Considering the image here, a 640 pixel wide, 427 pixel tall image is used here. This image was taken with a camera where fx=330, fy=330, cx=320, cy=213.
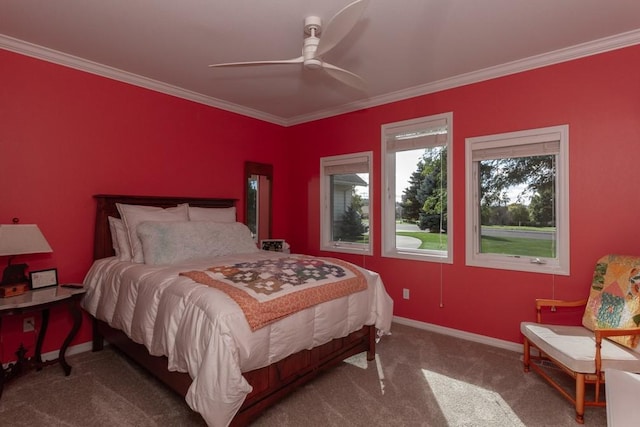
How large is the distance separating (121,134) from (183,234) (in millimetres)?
1224

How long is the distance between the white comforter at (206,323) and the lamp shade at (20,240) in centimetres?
48

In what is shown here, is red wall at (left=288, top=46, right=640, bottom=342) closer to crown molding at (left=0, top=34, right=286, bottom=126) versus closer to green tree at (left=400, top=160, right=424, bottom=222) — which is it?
green tree at (left=400, top=160, right=424, bottom=222)

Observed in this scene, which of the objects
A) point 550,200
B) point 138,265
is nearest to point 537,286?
point 550,200

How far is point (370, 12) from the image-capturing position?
220cm

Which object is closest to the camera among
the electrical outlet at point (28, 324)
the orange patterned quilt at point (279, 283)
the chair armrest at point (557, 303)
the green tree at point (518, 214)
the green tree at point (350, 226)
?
the orange patterned quilt at point (279, 283)

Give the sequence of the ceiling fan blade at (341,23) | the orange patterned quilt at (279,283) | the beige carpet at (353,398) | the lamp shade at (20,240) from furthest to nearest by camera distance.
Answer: the lamp shade at (20,240), the beige carpet at (353,398), the orange patterned quilt at (279,283), the ceiling fan blade at (341,23)

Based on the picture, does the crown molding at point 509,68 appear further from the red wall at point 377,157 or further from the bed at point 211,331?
the bed at point 211,331

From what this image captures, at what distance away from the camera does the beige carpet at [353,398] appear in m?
1.99

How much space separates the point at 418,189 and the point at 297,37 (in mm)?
2057

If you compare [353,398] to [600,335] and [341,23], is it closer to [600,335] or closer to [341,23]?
[600,335]

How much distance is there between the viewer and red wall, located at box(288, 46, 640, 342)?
253 cm

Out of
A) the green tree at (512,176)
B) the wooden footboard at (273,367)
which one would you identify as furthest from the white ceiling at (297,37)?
the wooden footboard at (273,367)

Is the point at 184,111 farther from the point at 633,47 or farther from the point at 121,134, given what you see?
the point at 633,47

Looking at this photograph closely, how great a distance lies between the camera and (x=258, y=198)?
175 inches
